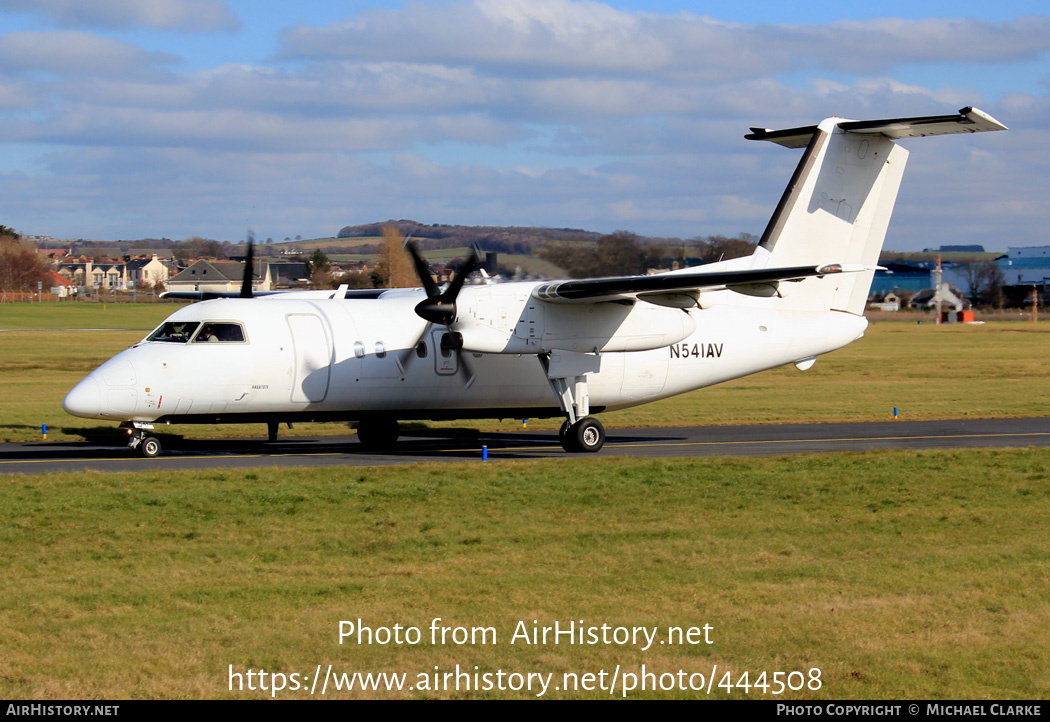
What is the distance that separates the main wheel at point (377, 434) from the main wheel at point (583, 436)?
11.2ft

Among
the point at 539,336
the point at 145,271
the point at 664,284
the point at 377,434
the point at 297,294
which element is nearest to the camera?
the point at 664,284

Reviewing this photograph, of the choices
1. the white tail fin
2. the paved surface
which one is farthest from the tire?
the white tail fin

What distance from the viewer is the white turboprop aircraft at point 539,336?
18.5 meters

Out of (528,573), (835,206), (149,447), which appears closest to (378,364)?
(149,447)

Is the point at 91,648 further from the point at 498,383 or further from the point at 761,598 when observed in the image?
the point at 498,383

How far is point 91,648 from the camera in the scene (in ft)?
27.2

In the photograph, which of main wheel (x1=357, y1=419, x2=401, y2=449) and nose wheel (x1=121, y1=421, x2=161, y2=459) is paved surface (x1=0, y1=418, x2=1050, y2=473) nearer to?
nose wheel (x1=121, y1=421, x2=161, y2=459)

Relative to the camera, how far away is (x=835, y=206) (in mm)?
22719

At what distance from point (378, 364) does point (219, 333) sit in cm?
287

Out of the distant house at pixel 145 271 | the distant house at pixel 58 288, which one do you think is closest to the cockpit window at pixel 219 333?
the distant house at pixel 58 288

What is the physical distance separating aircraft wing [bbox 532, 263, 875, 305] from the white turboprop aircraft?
0.11ft

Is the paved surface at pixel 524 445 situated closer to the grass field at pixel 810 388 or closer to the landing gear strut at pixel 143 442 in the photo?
the landing gear strut at pixel 143 442

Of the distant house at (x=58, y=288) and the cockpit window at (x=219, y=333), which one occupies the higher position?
the distant house at (x=58, y=288)

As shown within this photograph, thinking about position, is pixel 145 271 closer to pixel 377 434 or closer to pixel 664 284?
pixel 377 434
